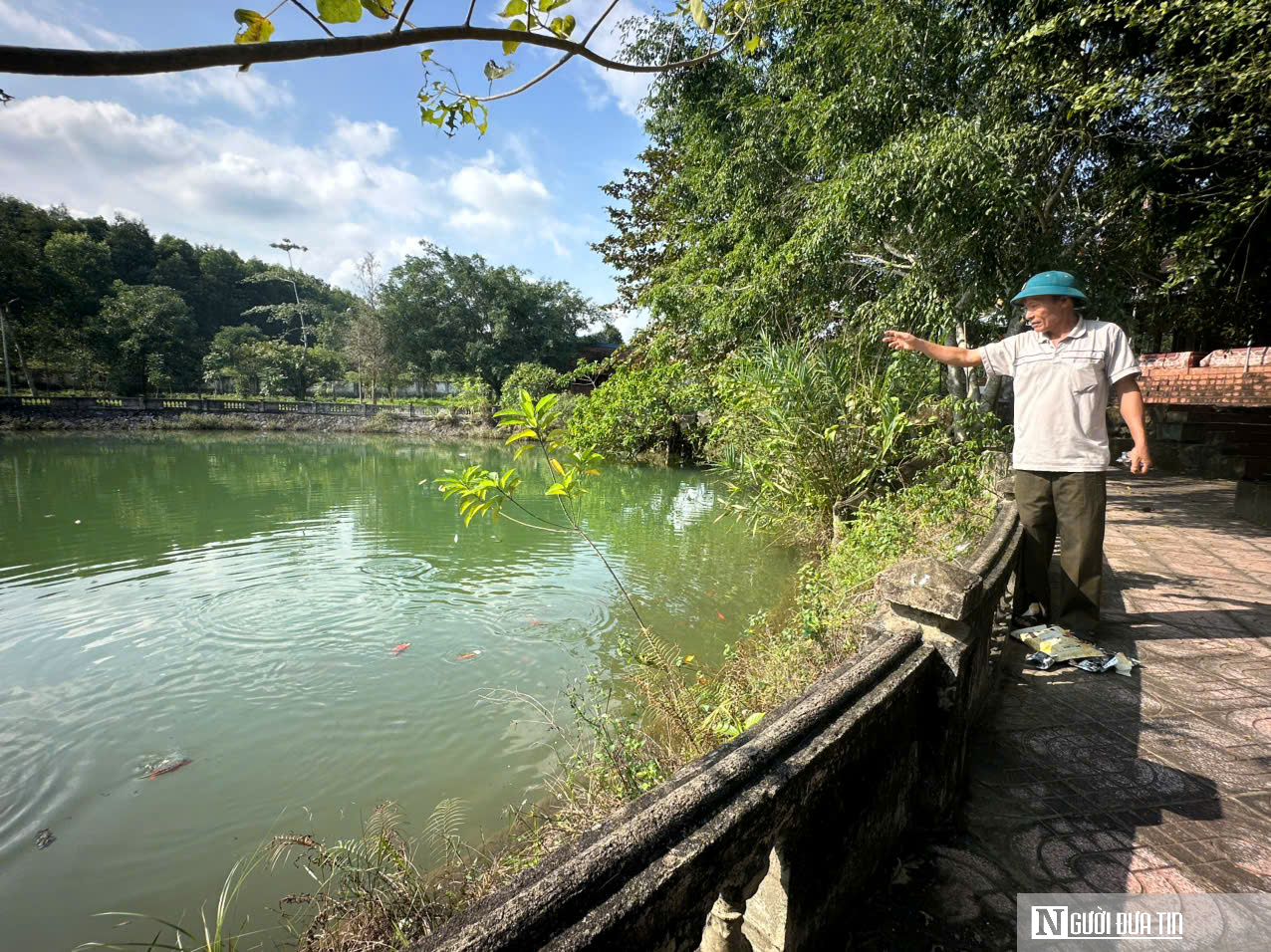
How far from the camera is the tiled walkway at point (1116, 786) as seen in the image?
1.61 metres

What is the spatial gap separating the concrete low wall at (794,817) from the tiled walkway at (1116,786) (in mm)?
141

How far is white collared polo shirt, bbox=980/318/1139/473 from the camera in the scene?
2.65 meters

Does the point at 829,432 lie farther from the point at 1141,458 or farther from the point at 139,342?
the point at 139,342

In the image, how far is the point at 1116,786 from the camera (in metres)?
1.99

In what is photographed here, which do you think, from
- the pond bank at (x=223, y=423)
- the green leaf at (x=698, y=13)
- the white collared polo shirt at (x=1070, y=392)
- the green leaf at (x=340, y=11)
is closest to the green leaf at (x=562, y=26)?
the green leaf at (x=698, y=13)

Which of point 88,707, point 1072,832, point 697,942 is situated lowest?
point 88,707

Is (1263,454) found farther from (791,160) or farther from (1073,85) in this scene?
(791,160)

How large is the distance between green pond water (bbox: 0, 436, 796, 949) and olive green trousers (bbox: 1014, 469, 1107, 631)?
220 centimetres

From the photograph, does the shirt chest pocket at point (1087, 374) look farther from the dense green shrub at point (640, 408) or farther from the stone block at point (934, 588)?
the dense green shrub at point (640, 408)

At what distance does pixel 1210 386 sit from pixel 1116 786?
875cm

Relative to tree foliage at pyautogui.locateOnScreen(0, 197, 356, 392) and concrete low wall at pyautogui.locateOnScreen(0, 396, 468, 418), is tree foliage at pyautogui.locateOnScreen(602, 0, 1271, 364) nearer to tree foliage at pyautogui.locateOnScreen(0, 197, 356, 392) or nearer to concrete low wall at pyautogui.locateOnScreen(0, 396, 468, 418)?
concrete low wall at pyautogui.locateOnScreen(0, 396, 468, 418)

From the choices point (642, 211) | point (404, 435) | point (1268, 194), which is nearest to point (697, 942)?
point (1268, 194)

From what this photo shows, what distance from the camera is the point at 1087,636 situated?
3.02m

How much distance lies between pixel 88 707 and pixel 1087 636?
20.0 feet
